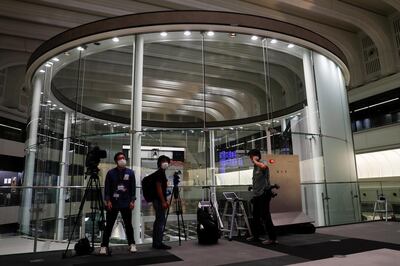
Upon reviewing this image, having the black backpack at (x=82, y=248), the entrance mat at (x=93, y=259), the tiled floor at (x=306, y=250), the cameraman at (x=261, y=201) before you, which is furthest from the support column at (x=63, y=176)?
the cameraman at (x=261, y=201)

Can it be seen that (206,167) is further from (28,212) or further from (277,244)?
(28,212)

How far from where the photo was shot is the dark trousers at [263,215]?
5.17m

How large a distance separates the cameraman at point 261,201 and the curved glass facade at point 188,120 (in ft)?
4.46

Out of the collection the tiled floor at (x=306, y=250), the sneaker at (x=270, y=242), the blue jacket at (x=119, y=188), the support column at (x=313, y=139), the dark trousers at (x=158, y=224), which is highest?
the support column at (x=313, y=139)

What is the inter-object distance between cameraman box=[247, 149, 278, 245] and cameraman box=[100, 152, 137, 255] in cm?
202

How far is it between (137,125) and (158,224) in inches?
101

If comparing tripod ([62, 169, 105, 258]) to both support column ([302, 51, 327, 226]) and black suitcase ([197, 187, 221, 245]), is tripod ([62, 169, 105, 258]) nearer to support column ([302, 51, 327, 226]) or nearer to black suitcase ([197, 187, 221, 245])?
black suitcase ([197, 187, 221, 245])

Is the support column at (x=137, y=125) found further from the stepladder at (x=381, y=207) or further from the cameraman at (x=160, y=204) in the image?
the stepladder at (x=381, y=207)

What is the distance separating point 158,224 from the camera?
496 cm

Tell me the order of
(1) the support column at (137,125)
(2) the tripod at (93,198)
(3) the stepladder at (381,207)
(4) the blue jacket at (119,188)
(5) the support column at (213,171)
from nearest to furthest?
(4) the blue jacket at (119,188) < (2) the tripod at (93,198) < (1) the support column at (137,125) < (5) the support column at (213,171) < (3) the stepladder at (381,207)

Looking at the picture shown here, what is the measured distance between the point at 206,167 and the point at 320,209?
9.12 feet

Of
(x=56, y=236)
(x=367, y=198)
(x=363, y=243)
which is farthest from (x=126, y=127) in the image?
(x=367, y=198)

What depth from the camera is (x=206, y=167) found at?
7410 mm

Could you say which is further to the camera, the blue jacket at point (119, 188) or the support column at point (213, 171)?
the support column at point (213, 171)
